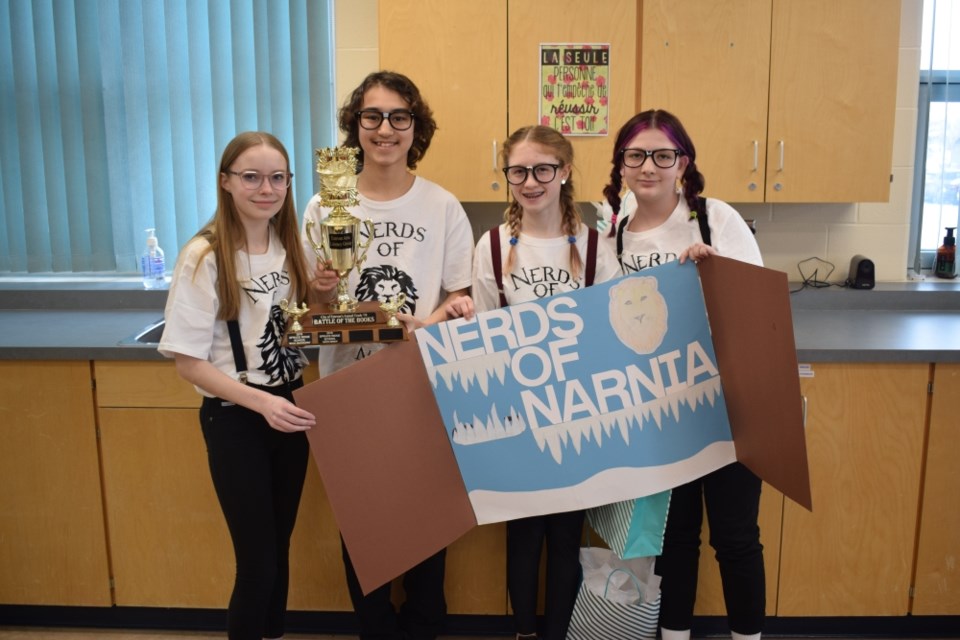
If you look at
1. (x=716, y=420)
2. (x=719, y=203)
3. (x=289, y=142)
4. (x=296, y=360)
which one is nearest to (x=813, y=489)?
(x=716, y=420)

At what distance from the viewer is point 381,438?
6.05 feet

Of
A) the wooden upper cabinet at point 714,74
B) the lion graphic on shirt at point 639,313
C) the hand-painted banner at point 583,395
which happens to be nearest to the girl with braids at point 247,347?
the hand-painted banner at point 583,395

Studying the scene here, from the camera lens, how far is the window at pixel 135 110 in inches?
113

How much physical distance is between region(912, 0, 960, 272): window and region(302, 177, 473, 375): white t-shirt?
1.79 m

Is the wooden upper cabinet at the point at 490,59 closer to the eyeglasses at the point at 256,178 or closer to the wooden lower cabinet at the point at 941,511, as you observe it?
the eyeglasses at the point at 256,178

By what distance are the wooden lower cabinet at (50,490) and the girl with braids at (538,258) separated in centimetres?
114

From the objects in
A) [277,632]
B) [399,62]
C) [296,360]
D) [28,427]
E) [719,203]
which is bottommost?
[277,632]

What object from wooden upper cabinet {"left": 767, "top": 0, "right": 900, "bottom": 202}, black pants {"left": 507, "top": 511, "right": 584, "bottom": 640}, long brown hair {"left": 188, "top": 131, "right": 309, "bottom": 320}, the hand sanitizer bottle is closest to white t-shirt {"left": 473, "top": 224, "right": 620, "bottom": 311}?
long brown hair {"left": 188, "top": 131, "right": 309, "bottom": 320}

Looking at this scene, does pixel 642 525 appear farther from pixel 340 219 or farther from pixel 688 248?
pixel 340 219

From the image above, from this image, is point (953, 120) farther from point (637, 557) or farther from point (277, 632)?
point (277, 632)

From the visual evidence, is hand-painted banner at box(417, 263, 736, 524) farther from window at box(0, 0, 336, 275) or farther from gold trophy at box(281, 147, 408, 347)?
window at box(0, 0, 336, 275)

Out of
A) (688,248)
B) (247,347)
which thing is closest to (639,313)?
(688,248)

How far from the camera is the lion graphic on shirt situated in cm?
185

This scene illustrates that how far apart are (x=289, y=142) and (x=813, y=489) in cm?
201
